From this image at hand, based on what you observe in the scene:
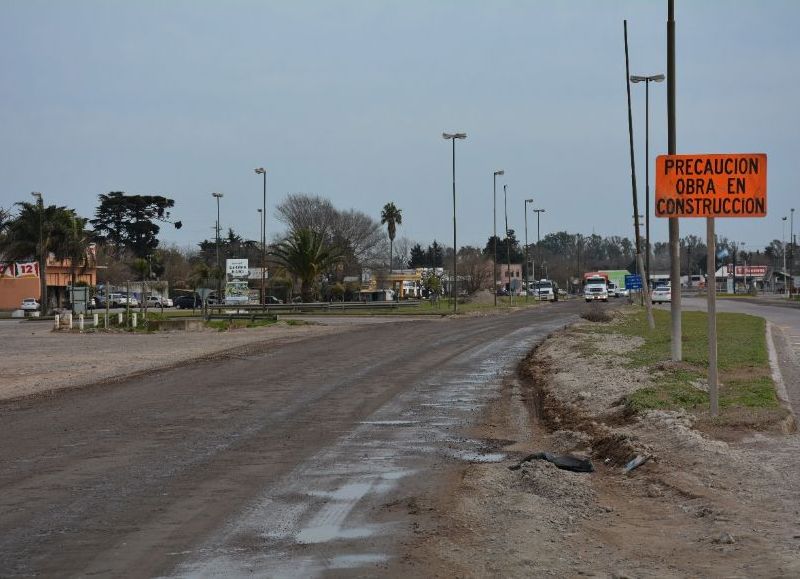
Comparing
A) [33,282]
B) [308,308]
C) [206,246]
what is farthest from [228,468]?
[206,246]

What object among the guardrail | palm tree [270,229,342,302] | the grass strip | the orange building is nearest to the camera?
the grass strip

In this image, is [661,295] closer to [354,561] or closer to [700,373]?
[700,373]

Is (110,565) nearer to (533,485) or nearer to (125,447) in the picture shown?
(533,485)

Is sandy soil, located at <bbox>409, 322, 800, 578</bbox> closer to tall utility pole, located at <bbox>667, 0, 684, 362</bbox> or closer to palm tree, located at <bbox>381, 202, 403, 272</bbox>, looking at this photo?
tall utility pole, located at <bbox>667, 0, 684, 362</bbox>

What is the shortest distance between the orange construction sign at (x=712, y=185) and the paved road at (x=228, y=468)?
12.6 feet

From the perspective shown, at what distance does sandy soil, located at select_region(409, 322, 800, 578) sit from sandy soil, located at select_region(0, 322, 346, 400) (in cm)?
1177

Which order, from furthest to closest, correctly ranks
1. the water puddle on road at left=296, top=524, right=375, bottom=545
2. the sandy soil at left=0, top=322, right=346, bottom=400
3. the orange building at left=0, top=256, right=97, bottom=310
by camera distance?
the orange building at left=0, top=256, right=97, bottom=310, the sandy soil at left=0, top=322, right=346, bottom=400, the water puddle on road at left=296, top=524, right=375, bottom=545

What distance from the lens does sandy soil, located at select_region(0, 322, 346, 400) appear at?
21578 mm

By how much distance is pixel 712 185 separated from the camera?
12.0 meters

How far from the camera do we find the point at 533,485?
898cm

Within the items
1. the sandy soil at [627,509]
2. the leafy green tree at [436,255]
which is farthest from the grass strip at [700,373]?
the leafy green tree at [436,255]

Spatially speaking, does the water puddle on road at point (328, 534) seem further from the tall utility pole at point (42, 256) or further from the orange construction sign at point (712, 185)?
the tall utility pole at point (42, 256)

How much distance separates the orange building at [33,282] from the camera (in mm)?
86375

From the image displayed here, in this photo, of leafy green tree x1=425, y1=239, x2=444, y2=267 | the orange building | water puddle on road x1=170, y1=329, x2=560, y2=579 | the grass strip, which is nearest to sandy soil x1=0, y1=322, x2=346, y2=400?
water puddle on road x1=170, y1=329, x2=560, y2=579
